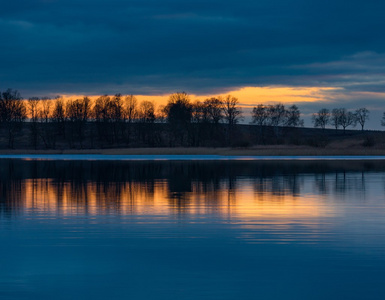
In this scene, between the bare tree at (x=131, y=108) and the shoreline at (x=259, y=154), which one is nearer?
the shoreline at (x=259, y=154)

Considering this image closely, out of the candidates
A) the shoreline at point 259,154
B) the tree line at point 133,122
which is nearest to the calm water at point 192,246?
the shoreline at point 259,154

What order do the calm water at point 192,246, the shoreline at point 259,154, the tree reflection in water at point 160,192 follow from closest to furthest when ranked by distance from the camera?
the calm water at point 192,246, the tree reflection in water at point 160,192, the shoreline at point 259,154

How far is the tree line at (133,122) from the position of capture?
106875 mm

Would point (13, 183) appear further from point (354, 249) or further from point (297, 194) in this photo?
point (354, 249)

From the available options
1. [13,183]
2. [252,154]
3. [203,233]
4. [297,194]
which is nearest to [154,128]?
[252,154]

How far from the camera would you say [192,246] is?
1216cm

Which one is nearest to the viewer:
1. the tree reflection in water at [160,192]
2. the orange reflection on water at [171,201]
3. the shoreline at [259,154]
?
the orange reflection on water at [171,201]

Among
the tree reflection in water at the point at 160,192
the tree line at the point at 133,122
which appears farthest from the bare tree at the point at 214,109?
the tree reflection in water at the point at 160,192

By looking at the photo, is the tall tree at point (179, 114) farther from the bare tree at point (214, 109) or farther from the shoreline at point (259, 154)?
the shoreline at point (259, 154)

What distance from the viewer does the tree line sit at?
106875 mm

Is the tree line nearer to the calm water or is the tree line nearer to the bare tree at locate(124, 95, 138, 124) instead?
the bare tree at locate(124, 95, 138, 124)

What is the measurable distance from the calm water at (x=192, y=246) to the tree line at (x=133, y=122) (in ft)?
251

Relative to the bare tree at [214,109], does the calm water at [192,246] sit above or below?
below

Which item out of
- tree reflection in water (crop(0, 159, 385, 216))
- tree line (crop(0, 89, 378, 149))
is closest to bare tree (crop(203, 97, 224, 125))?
tree line (crop(0, 89, 378, 149))
